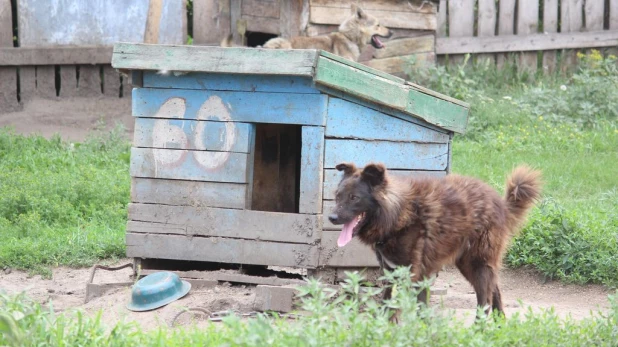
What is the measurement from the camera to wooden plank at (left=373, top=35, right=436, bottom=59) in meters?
12.9

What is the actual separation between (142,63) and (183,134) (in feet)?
2.04

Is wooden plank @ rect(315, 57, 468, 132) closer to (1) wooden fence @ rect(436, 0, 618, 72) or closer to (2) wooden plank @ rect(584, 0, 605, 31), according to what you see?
(1) wooden fence @ rect(436, 0, 618, 72)

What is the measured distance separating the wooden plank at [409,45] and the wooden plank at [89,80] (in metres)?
4.22

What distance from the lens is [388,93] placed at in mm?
6328

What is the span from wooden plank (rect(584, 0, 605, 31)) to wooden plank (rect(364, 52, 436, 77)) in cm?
281

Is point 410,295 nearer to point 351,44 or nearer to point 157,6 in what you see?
point 157,6

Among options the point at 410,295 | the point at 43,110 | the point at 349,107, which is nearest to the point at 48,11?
the point at 43,110

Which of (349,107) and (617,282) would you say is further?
(617,282)

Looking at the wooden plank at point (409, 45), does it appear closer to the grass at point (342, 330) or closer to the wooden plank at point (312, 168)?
the wooden plank at point (312, 168)

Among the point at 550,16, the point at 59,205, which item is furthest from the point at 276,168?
the point at 550,16

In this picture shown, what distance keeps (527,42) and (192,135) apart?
8341 mm

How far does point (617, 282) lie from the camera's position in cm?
694

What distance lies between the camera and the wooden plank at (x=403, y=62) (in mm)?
12773

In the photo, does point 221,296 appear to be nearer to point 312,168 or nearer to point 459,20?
point 312,168
